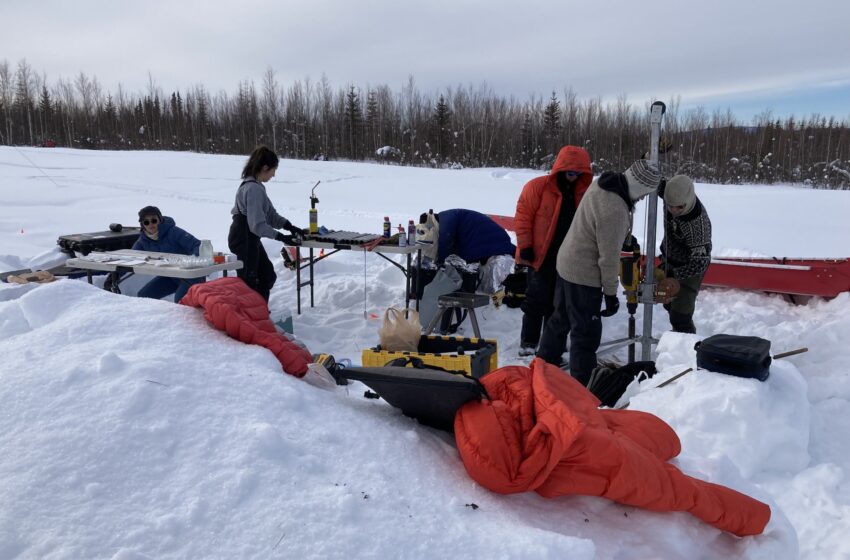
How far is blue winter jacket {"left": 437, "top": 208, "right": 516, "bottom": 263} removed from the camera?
5316mm

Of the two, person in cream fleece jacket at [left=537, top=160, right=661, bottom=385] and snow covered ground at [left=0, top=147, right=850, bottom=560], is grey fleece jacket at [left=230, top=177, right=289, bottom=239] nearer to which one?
snow covered ground at [left=0, top=147, right=850, bottom=560]

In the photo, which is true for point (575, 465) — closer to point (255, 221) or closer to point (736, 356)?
point (736, 356)

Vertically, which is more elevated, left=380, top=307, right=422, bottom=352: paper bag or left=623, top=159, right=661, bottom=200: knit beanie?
left=623, top=159, right=661, bottom=200: knit beanie

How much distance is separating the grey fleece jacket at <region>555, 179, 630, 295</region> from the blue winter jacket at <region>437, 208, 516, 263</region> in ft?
5.56

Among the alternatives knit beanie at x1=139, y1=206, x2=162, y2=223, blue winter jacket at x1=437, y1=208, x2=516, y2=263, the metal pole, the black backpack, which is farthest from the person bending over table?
the black backpack

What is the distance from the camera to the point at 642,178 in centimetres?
332

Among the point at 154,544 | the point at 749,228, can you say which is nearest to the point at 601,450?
the point at 154,544

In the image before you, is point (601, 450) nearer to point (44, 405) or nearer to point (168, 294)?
point (44, 405)

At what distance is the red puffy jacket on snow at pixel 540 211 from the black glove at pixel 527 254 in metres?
0.02

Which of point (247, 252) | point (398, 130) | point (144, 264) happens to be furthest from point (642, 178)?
point (398, 130)

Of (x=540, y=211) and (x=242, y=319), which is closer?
(x=242, y=319)

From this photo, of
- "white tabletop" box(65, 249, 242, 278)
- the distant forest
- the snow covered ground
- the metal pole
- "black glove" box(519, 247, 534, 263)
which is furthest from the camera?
the distant forest

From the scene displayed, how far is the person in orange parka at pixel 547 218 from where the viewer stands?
4.21m

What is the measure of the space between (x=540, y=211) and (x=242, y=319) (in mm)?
2604
